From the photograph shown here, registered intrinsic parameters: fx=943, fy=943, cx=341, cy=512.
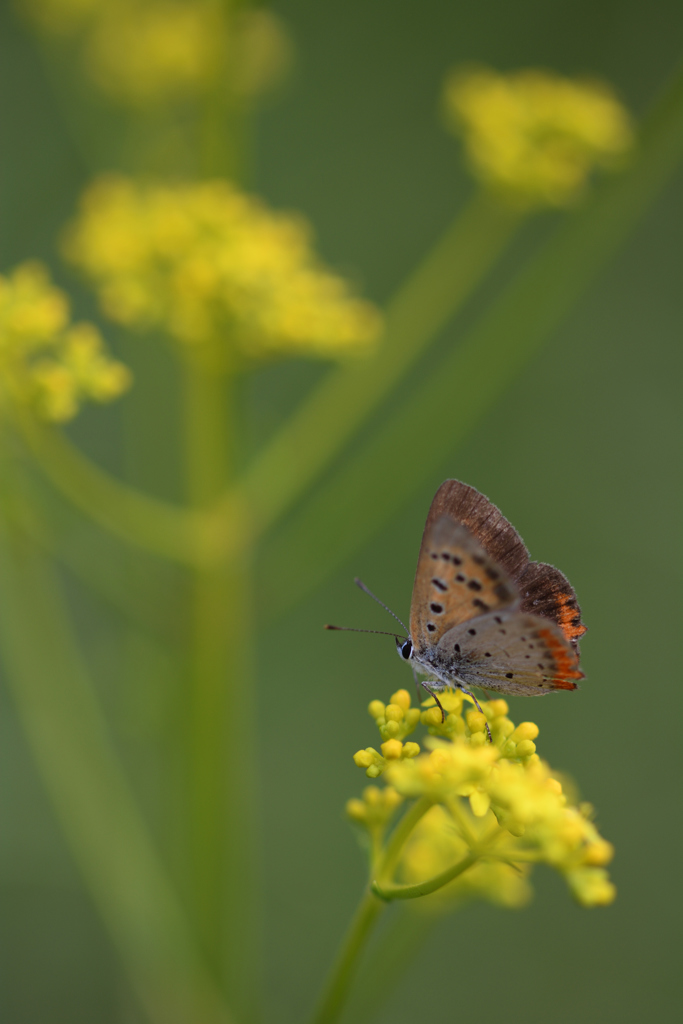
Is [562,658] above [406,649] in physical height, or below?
above

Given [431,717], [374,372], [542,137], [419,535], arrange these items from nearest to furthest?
[431,717] < [374,372] < [542,137] < [419,535]

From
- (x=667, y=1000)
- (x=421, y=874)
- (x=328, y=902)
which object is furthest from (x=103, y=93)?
(x=667, y=1000)

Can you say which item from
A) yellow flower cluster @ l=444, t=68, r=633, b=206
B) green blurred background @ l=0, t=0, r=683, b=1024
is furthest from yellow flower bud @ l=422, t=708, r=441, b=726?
yellow flower cluster @ l=444, t=68, r=633, b=206

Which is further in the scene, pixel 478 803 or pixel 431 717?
pixel 431 717

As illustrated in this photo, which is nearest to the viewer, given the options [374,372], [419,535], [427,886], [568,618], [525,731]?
[427,886]

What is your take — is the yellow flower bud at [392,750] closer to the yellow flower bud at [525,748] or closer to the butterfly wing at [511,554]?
the yellow flower bud at [525,748]

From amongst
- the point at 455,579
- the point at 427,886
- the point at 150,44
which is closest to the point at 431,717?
the point at 455,579

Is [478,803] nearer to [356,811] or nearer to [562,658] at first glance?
[356,811]
